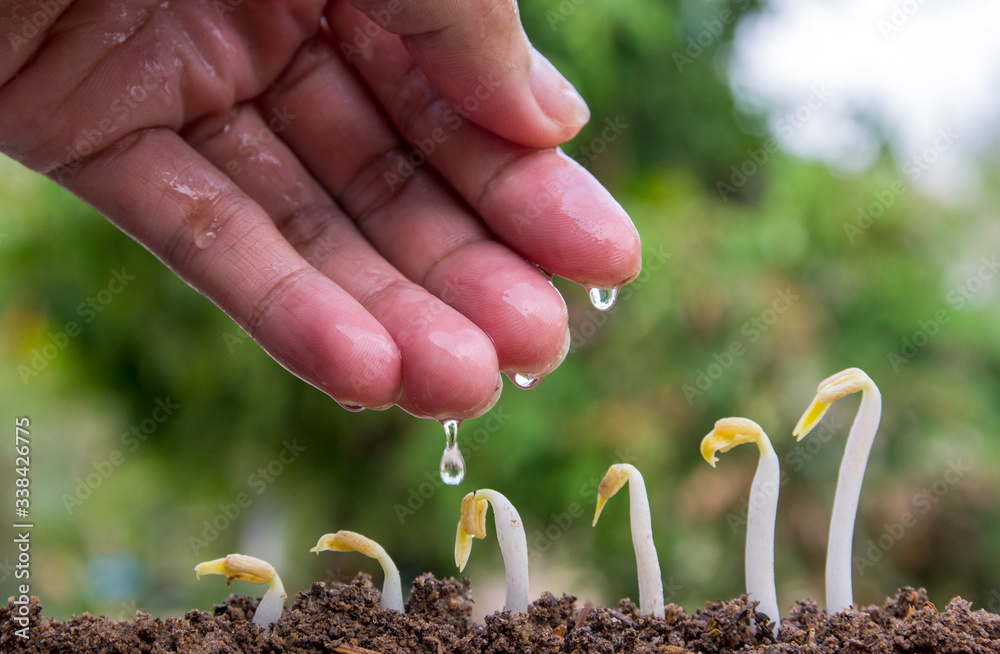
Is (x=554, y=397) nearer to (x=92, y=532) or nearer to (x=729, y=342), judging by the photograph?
(x=729, y=342)

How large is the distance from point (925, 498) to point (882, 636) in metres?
1.69

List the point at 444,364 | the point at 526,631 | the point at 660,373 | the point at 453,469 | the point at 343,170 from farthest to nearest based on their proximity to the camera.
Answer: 1. the point at 660,373
2. the point at 343,170
3. the point at 453,469
4. the point at 444,364
5. the point at 526,631

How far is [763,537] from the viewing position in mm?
802

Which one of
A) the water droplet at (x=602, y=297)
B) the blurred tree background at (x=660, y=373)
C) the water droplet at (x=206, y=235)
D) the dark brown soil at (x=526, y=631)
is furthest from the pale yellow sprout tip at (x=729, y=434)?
the blurred tree background at (x=660, y=373)

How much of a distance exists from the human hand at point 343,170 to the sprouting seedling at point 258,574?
18 centimetres

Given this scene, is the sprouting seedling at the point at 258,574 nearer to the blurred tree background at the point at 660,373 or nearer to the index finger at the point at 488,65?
the index finger at the point at 488,65

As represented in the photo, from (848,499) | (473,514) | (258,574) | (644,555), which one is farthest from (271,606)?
(848,499)

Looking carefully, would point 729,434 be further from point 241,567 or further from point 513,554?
point 241,567

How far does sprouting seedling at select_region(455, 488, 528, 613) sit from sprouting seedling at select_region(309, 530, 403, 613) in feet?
0.23

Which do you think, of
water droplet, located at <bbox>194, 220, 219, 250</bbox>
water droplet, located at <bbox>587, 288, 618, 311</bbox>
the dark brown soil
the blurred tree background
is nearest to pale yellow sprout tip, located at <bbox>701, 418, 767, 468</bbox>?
the dark brown soil

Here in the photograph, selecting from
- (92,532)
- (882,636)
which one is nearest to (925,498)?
(882,636)

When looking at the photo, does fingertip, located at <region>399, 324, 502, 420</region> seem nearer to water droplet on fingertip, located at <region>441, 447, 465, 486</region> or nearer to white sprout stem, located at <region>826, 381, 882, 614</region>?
water droplet on fingertip, located at <region>441, 447, 465, 486</region>

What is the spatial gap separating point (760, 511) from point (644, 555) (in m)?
0.12

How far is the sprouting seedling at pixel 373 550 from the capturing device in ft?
2.59
